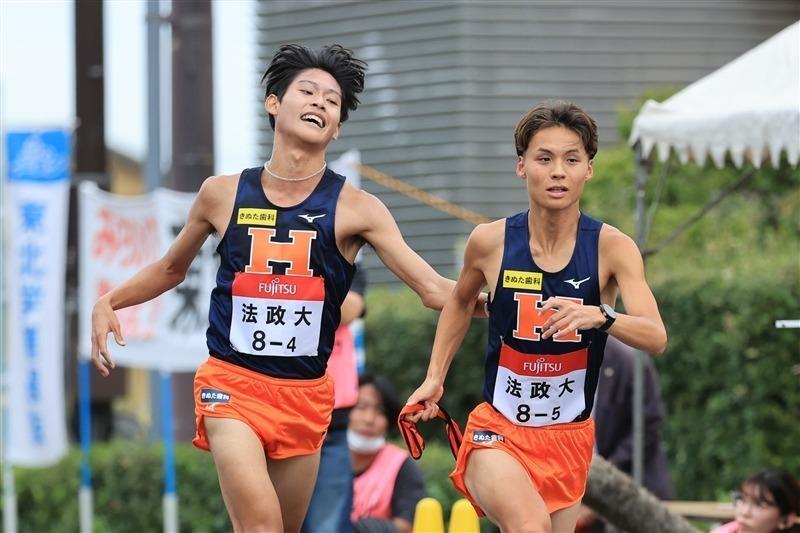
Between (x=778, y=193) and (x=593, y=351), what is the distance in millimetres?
13356

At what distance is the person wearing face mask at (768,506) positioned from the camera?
7.90 metres

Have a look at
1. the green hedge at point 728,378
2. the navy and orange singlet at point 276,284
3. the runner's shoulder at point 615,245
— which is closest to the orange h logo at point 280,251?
the navy and orange singlet at point 276,284

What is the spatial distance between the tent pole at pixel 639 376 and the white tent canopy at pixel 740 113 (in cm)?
21

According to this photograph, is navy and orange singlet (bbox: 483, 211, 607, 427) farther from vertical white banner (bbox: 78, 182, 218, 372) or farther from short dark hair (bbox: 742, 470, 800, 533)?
vertical white banner (bbox: 78, 182, 218, 372)

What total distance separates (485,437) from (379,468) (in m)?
3.28

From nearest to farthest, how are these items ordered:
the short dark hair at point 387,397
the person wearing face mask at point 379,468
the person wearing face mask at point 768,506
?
1. the person wearing face mask at point 768,506
2. the person wearing face mask at point 379,468
3. the short dark hair at point 387,397

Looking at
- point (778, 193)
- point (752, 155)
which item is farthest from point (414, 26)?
point (752, 155)

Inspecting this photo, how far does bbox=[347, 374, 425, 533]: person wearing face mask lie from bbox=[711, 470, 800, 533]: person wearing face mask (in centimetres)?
181

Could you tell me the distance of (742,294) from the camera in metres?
12.8

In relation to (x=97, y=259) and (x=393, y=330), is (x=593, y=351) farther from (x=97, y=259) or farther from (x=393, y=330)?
(x=393, y=330)

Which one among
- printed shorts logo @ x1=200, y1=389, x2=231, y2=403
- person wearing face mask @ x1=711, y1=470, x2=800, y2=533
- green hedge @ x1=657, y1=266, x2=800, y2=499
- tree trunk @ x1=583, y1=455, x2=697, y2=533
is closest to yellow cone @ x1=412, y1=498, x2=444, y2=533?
tree trunk @ x1=583, y1=455, x2=697, y2=533

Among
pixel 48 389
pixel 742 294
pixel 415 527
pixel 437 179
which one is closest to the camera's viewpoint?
pixel 415 527

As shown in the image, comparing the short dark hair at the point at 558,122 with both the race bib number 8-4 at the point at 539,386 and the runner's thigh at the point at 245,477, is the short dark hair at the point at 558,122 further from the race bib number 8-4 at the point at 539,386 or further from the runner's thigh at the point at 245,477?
the runner's thigh at the point at 245,477

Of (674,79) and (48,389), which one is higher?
(674,79)
